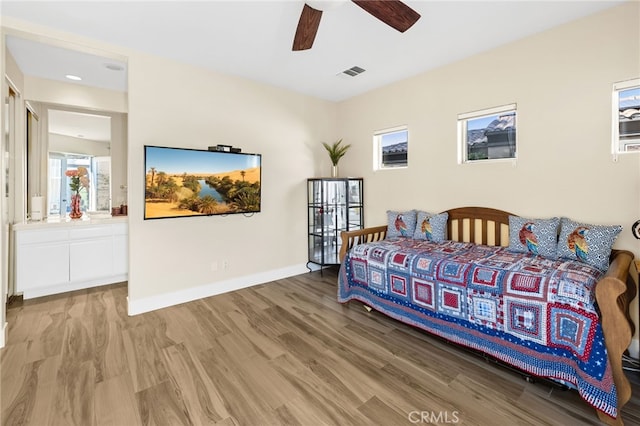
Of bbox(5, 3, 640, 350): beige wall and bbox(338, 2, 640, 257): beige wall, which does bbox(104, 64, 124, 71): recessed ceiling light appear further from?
bbox(338, 2, 640, 257): beige wall

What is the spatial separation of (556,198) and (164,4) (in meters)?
3.69

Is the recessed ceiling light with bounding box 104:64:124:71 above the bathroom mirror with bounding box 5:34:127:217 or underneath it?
above

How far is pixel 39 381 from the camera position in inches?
76.4

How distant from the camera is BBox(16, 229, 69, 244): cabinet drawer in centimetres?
320

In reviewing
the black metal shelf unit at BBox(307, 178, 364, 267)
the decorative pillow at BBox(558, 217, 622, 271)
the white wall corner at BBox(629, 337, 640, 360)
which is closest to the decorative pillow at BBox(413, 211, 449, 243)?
the decorative pillow at BBox(558, 217, 622, 271)

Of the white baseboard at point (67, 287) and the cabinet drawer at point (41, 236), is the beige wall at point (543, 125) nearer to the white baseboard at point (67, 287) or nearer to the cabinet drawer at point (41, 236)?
the white baseboard at point (67, 287)

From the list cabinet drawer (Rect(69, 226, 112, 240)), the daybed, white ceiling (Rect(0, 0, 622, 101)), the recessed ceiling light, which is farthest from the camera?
cabinet drawer (Rect(69, 226, 112, 240))

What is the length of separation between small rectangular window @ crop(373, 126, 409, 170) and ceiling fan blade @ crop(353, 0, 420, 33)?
1875 millimetres

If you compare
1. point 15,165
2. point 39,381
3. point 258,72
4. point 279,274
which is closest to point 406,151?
point 258,72

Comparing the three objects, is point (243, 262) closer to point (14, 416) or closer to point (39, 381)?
point (39, 381)

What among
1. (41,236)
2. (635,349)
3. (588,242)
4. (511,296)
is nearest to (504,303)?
(511,296)

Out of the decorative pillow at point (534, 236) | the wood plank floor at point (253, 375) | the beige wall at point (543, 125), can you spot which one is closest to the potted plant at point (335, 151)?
the beige wall at point (543, 125)

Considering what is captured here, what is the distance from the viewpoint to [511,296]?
2021 mm

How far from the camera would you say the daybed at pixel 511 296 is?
1.62m
